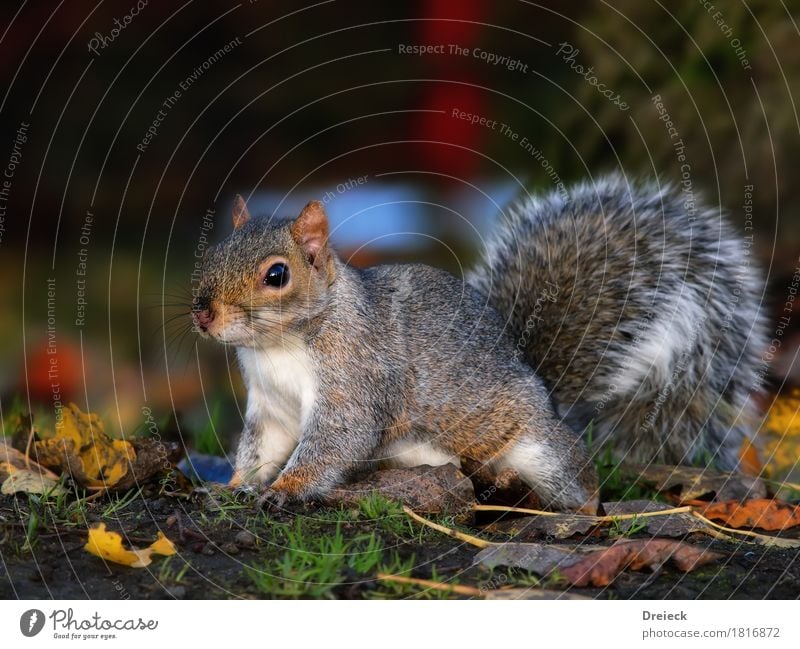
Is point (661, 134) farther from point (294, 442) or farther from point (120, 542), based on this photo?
point (120, 542)

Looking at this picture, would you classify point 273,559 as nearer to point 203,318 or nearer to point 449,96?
point 203,318

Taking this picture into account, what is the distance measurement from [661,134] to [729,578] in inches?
105

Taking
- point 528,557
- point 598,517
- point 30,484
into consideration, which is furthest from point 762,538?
point 30,484

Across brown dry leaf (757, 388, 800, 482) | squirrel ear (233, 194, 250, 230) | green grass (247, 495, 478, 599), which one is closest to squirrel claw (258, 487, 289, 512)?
green grass (247, 495, 478, 599)

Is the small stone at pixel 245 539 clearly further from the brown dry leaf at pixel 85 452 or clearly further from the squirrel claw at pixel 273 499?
the brown dry leaf at pixel 85 452

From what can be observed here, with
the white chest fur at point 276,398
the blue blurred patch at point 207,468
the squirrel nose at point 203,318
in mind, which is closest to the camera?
the squirrel nose at point 203,318

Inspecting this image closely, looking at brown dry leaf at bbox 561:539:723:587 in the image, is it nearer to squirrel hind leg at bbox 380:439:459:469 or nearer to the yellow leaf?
squirrel hind leg at bbox 380:439:459:469

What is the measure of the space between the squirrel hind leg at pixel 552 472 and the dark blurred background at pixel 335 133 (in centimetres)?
136

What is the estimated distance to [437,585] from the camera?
2.15m

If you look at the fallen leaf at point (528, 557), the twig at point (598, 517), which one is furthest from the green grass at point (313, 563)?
the twig at point (598, 517)

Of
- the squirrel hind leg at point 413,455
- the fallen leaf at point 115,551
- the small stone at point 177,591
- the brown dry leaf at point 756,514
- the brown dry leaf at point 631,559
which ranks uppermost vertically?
the squirrel hind leg at point 413,455

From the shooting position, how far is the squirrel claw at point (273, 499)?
260 centimetres

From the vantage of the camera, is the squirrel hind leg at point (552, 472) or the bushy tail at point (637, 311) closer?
the squirrel hind leg at point (552, 472)

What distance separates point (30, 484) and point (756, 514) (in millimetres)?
1939
